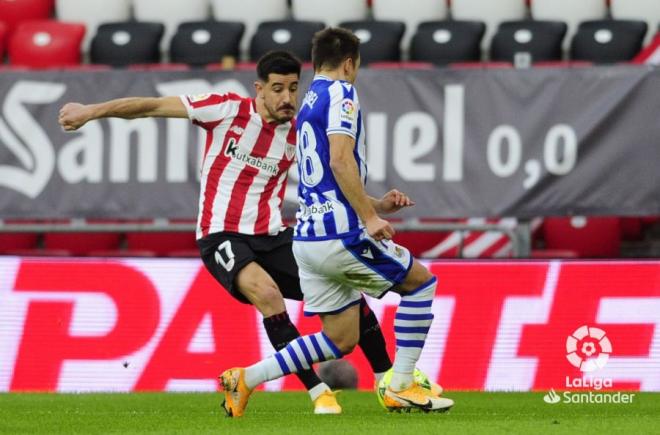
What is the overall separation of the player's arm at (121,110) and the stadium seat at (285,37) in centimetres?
523

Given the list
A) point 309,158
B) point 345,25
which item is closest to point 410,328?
point 309,158

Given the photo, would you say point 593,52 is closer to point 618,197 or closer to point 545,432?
point 618,197

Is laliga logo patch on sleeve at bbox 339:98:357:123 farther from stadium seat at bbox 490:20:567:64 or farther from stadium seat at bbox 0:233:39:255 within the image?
stadium seat at bbox 0:233:39:255

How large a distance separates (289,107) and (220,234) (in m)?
0.76

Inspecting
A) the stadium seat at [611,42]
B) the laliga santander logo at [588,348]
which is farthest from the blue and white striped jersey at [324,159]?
the stadium seat at [611,42]

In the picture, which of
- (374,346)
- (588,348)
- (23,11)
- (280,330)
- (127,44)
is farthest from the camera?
(23,11)

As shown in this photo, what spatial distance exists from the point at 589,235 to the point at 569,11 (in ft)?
8.20

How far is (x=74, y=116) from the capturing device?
711 centimetres

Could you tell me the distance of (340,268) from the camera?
6.80 meters

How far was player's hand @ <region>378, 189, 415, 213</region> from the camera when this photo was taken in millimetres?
6867

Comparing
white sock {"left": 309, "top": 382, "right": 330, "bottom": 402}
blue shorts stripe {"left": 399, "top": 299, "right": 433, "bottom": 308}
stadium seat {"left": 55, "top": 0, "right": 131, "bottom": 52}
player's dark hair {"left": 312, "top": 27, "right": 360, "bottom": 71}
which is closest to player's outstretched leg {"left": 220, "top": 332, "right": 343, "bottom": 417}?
white sock {"left": 309, "top": 382, "right": 330, "bottom": 402}

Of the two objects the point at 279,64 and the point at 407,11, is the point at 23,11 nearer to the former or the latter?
the point at 407,11

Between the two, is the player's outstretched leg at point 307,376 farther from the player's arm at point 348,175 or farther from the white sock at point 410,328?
the player's arm at point 348,175

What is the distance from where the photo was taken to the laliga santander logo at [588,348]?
970 cm
